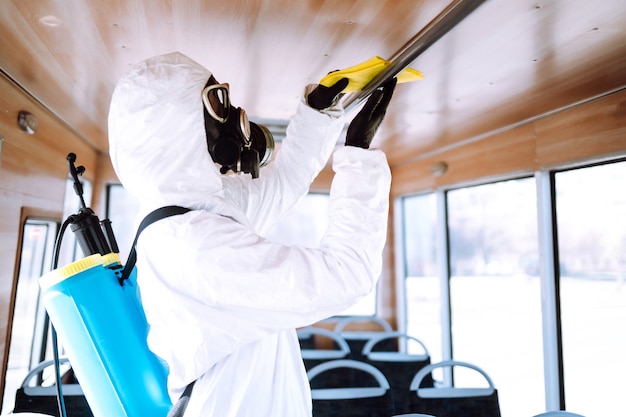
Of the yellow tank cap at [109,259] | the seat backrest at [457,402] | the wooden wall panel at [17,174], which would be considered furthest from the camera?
the seat backrest at [457,402]

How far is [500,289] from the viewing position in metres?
2.80

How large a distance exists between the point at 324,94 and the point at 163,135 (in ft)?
1.24

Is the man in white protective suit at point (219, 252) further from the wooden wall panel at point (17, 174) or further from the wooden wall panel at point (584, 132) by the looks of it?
the wooden wall panel at point (584, 132)

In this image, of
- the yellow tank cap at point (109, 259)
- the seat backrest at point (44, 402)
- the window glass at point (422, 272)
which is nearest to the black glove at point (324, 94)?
the yellow tank cap at point (109, 259)

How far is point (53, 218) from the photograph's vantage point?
236 cm

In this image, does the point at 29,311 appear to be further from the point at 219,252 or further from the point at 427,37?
the point at 427,37

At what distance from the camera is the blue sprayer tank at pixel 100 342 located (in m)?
0.95

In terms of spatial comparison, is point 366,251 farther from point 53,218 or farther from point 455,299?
point 455,299

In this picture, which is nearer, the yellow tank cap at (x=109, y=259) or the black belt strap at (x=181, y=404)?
the black belt strap at (x=181, y=404)

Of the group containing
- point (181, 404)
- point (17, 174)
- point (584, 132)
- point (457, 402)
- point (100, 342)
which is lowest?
point (457, 402)

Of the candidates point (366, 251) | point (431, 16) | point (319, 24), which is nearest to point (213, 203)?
point (366, 251)

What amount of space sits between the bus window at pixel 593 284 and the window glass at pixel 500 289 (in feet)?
0.68

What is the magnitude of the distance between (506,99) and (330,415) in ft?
5.09

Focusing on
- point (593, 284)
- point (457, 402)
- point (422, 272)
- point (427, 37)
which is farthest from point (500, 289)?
point (427, 37)
